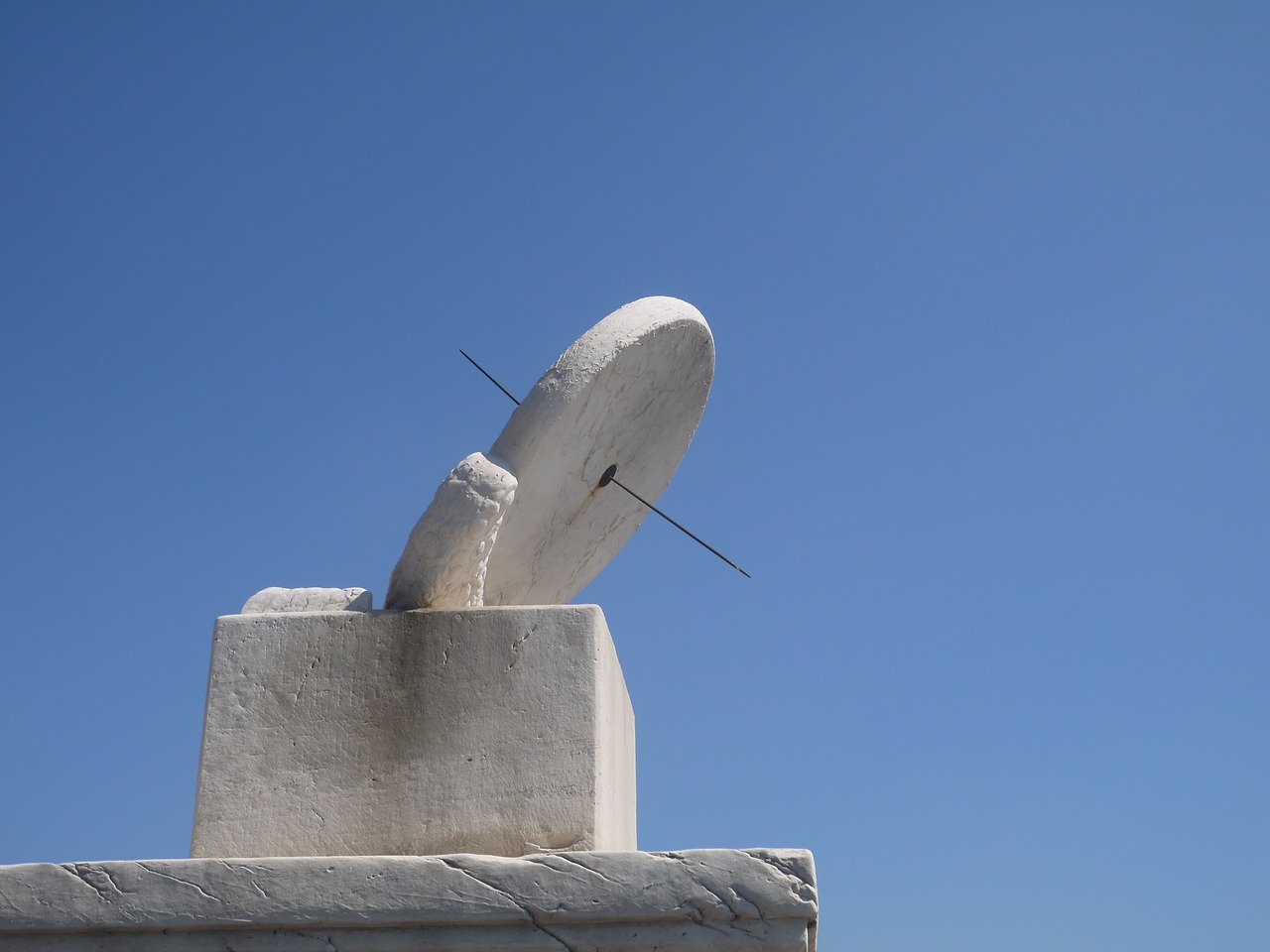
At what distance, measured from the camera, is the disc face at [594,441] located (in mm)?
3873

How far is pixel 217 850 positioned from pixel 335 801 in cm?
37

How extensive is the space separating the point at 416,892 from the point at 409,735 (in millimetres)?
603

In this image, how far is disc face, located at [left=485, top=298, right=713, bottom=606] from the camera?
3.87 meters

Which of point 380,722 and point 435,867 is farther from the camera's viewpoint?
point 380,722

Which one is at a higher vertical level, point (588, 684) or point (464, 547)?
point (464, 547)

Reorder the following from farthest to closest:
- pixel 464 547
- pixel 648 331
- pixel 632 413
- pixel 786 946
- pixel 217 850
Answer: pixel 632 413, pixel 648 331, pixel 464 547, pixel 217 850, pixel 786 946

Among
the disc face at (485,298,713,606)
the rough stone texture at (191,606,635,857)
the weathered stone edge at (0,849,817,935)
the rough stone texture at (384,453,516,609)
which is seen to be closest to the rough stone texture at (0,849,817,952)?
the weathered stone edge at (0,849,817,935)

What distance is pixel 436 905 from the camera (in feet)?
9.73

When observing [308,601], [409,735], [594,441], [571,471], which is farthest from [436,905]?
[594,441]

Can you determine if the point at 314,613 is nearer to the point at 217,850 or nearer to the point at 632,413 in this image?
the point at 217,850

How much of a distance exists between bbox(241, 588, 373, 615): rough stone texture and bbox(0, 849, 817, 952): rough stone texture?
954 millimetres

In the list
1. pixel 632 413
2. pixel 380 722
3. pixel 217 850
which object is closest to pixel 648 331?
pixel 632 413

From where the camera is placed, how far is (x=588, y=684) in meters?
3.51

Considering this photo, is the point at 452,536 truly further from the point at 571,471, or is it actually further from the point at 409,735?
the point at 571,471
